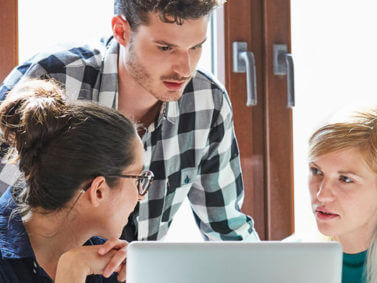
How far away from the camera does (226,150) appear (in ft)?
6.28

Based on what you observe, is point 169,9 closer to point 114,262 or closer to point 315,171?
point 315,171

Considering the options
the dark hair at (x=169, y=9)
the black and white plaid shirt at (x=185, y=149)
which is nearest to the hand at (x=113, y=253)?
the black and white plaid shirt at (x=185, y=149)

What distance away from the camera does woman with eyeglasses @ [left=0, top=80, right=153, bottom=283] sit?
1.29 m

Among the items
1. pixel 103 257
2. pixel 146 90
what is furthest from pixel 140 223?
pixel 103 257

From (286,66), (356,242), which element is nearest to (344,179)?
(356,242)

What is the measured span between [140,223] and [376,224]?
692 millimetres

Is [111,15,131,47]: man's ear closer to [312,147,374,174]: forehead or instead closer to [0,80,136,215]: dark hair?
[0,80,136,215]: dark hair

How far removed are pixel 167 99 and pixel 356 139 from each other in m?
0.54

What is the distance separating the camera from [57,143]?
131 cm

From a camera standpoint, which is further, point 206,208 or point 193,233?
point 193,233

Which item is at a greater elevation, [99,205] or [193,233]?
[99,205]

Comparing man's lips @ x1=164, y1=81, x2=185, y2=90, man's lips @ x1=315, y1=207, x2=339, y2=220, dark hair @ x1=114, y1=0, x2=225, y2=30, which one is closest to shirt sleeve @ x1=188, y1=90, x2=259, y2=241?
man's lips @ x1=164, y1=81, x2=185, y2=90

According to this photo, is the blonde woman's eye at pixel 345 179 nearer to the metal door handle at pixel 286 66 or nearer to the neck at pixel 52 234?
the neck at pixel 52 234

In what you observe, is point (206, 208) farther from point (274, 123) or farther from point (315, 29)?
point (315, 29)
